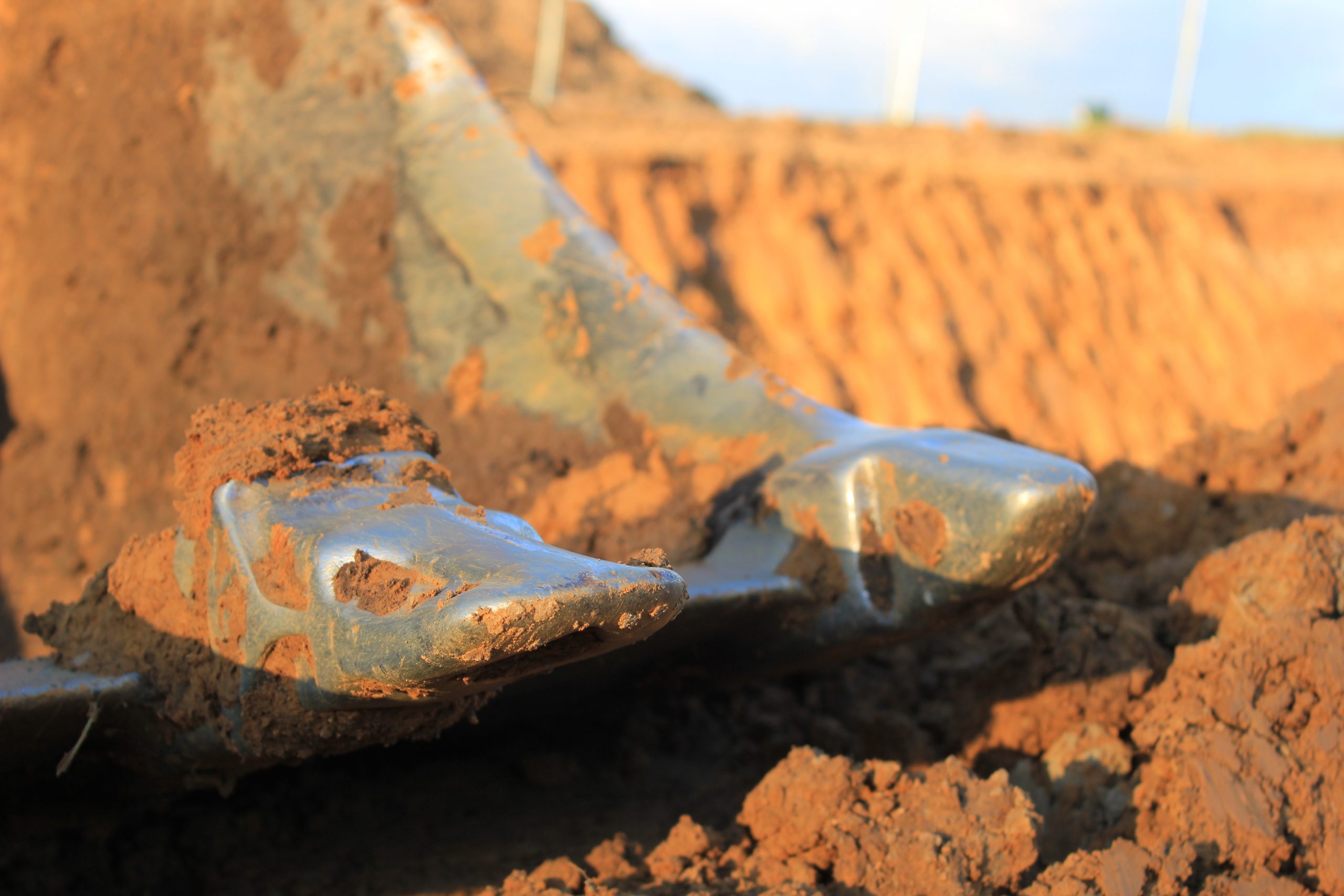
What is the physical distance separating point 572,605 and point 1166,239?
8.20 meters

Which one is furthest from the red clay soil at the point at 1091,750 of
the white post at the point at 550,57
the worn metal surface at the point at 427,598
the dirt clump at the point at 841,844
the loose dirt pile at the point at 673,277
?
the white post at the point at 550,57

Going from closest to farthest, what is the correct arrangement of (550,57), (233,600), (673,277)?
1. (233,600)
2. (673,277)
3. (550,57)

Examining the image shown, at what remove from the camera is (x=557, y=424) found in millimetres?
2090

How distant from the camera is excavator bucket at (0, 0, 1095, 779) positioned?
1.03m

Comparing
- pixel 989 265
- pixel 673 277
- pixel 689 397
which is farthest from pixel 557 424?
pixel 989 265

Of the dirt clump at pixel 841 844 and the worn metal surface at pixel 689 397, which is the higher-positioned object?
the worn metal surface at pixel 689 397

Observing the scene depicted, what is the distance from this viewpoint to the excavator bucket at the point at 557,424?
1.03 m

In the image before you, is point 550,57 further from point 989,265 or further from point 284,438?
point 284,438

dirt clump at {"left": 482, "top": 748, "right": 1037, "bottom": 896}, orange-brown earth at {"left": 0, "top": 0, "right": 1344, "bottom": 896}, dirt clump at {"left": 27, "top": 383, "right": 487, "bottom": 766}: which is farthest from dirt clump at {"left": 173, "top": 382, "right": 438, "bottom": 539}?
dirt clump at {"left": 482, "top": 748, "right": 1037, "bottom": 896}

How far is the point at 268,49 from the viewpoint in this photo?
2.31 metres

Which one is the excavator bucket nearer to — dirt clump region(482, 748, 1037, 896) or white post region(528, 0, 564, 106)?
dirt clump region(482, 748, 1037, 896)

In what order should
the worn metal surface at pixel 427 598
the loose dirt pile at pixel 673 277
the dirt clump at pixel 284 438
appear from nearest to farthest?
the worn metal surface at pixel 427 598, the dirt clump at pixel 284 438, the loose dirt pile at pixel 673 277

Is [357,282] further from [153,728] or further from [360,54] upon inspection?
[153,728]

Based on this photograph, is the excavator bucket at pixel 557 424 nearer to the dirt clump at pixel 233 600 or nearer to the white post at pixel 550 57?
the dirt clump at pixel 233 600
